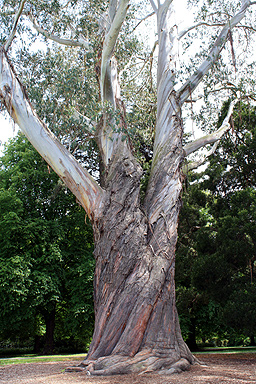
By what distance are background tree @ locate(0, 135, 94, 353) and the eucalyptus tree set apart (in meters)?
6.52

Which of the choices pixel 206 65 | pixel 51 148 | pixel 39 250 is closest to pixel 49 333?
pixel 39 250

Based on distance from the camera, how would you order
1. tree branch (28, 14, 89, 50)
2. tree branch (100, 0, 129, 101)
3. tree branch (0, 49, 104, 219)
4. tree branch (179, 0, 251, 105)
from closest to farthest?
tree branch (0, 49, 104, 219) < tree branch (100, 0, 129, 101) < tree branch (179, 0, 251, 105) < tree branch (28, 14, 89, 50)

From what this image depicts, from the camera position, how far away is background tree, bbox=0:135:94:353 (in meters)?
12.9

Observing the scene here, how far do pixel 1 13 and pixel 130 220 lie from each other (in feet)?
24.4

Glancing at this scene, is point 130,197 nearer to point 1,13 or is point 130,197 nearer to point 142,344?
point 142,344

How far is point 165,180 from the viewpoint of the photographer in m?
7.25

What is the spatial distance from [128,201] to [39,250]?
28.7 ft

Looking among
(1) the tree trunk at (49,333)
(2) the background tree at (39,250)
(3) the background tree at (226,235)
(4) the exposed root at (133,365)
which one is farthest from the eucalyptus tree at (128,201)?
(1) the tree trunk at (49,333)

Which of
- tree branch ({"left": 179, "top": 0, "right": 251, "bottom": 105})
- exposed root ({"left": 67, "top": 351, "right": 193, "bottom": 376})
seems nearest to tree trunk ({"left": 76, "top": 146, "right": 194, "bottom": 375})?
exposed root ({"left": 67, "top": 351, "right": 193, "bottom": 376})

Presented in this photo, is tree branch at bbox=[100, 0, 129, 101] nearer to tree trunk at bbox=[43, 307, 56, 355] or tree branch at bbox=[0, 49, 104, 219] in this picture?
tree branch at bbox=[0, 49, 104, 219]

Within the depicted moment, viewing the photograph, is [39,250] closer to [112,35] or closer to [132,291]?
[132,291]

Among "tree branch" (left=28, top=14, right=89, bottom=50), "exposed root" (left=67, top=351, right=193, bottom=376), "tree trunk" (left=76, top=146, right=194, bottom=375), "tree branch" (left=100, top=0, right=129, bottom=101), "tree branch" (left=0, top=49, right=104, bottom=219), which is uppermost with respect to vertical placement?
"tree branch" (left=28, top=14, right=89, bottom=50)

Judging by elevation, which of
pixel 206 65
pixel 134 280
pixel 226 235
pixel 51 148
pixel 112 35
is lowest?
pixel 134 280

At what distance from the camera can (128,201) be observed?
6648 millimetres
